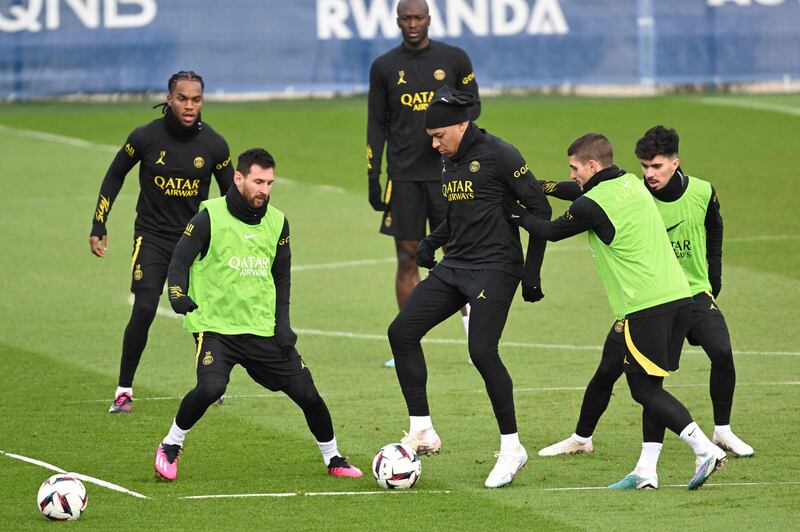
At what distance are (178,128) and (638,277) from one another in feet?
13.9

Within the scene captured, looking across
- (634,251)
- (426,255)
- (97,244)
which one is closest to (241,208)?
(426,255)

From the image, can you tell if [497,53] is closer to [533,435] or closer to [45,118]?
[45,118]

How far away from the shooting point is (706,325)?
1050cm

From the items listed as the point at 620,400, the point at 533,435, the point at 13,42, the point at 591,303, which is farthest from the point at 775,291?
the point at 13,42

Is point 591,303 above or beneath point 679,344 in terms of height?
beneath

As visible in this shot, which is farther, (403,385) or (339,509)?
(403,385)

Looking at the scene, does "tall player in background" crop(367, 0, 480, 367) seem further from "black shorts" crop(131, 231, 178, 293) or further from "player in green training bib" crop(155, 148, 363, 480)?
"player in green training bib" crop(155, 148, 363, 480)

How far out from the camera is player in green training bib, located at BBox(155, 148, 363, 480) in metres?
9.94

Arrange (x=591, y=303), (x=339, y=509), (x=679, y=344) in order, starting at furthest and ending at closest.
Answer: (x=591, y=303)
(x=679, y=344)
(x=339, y=509)

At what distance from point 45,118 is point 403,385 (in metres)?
22.7

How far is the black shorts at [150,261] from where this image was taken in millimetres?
12273

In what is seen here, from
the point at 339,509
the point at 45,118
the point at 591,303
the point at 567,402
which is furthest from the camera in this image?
the point at 45,118

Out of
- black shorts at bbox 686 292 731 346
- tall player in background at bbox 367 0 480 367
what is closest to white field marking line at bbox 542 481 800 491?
black shorts at bbox 686 292 731 346

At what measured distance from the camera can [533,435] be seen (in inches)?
441
